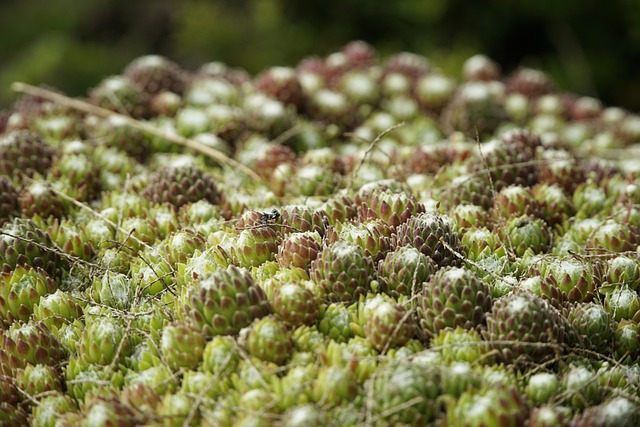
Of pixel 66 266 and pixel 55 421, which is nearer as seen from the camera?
pixel 55 421

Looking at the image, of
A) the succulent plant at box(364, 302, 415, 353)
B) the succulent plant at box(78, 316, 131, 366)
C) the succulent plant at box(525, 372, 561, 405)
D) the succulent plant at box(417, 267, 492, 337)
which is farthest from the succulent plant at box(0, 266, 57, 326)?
the succulent plant at box(525, 372, 561, 405)

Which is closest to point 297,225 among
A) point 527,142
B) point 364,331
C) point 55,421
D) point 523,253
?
point 364,331

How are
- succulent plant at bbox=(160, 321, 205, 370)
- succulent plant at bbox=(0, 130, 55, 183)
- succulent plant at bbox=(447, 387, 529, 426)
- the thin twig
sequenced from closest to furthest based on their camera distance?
succulent plant at bbox=(447, 387, 529, 426) < succulent plant at bbox=(160, 321, 205, 370) < succulent plant at bbox=(0, 130, 55, 183) < the thin twig

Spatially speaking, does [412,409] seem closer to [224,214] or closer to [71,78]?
[224,214]

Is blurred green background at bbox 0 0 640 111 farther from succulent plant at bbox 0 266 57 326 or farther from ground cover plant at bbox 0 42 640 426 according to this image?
succulent plant at bbox 0 266 57 326

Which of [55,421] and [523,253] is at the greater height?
[523,253]

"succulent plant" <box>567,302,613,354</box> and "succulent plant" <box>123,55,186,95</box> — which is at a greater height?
"succulent plant" <box>123,55,186,95</box>

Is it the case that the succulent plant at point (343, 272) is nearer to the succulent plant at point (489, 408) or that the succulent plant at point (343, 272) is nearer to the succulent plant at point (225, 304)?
the succulent plant at point (225, 304)
